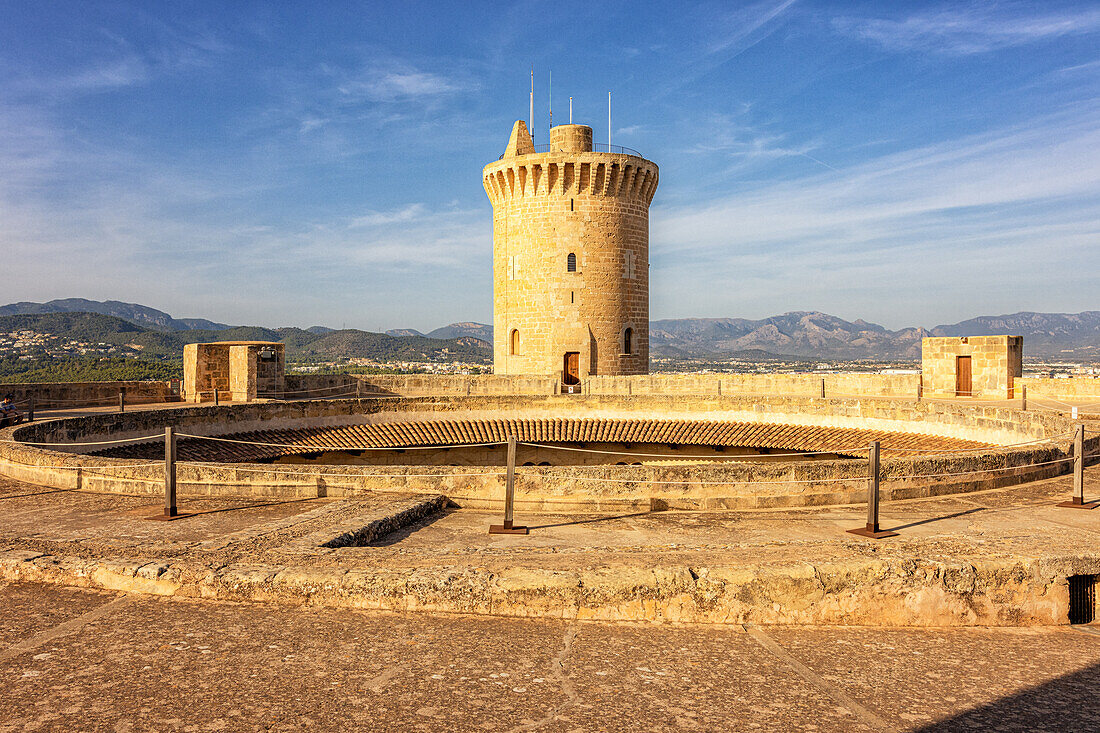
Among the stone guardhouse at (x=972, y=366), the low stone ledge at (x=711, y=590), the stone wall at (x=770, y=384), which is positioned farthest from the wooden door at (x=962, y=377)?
the low stone ledge at (x=711, y=590)

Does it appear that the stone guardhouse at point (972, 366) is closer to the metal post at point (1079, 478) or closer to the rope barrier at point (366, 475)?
the metal post at point (1079, 478)

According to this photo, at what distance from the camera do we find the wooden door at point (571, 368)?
30719 millimetres

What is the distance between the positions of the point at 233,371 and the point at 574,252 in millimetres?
14424

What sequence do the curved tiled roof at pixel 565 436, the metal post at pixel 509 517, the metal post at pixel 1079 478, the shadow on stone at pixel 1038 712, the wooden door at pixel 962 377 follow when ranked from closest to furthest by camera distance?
the shadow on stone at pixel 1038 712
the metal post at pixel 509 517
the metal post at pixel 1079 478
the curved tiled roof at pixel 565 436
the wooden door at pixel 962 377

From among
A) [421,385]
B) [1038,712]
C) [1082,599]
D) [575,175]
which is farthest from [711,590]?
[575,175]

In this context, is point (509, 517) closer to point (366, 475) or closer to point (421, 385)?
point (366, 475)

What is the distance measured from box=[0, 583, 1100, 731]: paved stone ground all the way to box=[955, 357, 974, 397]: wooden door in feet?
76.1

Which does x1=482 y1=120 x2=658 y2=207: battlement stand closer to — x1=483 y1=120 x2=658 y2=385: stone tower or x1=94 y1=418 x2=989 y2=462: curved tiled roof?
x1=483 y1=120 x2=658 y2=385: stone tower

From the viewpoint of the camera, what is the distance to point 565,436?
2130cm

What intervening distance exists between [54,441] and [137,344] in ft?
344

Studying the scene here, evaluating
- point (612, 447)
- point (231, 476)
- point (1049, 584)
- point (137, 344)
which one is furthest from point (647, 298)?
point (137, 344)

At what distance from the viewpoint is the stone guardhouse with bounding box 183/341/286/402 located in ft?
74.8

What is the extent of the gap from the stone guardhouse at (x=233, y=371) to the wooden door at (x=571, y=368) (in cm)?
1183

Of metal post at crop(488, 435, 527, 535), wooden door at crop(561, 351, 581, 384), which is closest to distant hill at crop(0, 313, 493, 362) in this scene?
wooden door at crop(561, 351, 581, 384)
